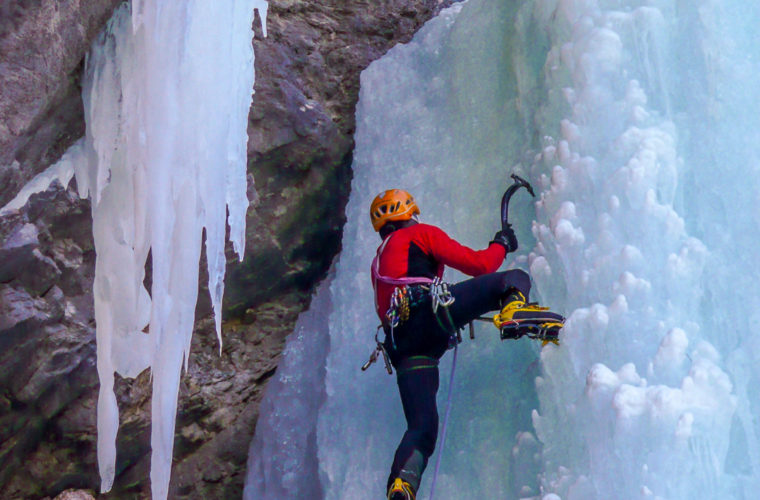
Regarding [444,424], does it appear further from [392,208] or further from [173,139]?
[173,139]

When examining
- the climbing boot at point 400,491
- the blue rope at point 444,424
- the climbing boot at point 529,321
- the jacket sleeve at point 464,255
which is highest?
the jacket sleeve at point 464,255

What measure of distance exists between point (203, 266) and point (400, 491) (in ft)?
6.92

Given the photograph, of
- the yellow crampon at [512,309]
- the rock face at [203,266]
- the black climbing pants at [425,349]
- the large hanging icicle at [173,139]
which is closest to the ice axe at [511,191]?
the black climbing pants at [425,349]

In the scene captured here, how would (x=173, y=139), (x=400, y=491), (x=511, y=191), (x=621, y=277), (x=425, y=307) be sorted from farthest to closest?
(x=511, y=191) → (x=173, y=139) → (x=425, y=307) → (x=400, y=491) → (x=621, y=277)

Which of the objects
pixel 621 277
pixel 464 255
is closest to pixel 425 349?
pixel 464 255

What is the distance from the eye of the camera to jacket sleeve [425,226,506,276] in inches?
143

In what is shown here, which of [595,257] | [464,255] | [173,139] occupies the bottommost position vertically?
[595,257]

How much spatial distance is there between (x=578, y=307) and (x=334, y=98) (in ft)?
7.84

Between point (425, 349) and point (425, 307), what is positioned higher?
point (425, 307)

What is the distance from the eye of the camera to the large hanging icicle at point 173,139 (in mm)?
3680

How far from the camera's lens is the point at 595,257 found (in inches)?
128

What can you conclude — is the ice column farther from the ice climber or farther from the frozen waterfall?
the ice climber

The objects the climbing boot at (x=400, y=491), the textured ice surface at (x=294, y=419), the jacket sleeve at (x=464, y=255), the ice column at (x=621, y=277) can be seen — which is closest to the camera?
the ice column at (x=621, y=277)

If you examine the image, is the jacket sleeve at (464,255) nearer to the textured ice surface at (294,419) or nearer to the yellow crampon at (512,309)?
the yellow crampon at (512,309)
